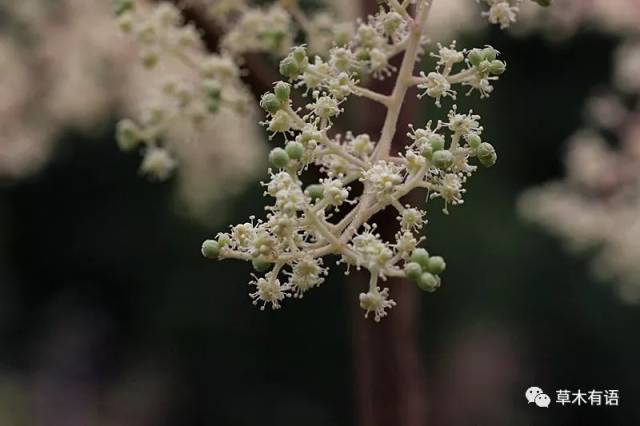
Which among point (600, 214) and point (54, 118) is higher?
point (54, 118)

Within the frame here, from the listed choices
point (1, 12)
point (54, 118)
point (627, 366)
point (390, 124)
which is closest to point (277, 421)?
point (627, 366)

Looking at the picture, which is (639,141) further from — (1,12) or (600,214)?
(1,12)

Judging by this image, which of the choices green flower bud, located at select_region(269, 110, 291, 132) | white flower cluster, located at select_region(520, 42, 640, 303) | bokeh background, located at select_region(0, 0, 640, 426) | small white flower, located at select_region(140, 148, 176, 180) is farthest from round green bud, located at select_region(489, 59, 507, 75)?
bokeh background, located at select_region(0, 0, 640, 426)

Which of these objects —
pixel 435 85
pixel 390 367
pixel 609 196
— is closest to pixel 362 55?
pixel 435 85

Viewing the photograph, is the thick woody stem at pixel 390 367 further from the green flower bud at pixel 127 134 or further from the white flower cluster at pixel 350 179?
the white flower cluster at pixel 350 179

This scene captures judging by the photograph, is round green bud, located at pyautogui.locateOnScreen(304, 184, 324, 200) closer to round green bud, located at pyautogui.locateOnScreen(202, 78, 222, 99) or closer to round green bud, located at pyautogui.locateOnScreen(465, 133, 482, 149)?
round green bud, located at pyautogui.locateOnScreen(465, 133, 482, 149)

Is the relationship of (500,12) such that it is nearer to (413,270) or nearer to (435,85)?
(435,85)
